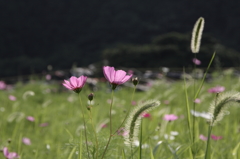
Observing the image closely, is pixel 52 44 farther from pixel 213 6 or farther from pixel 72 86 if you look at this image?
pixel 72 86

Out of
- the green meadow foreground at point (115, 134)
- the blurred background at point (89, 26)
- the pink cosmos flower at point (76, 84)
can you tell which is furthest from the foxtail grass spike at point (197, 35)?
the blurred background at point (89, 26)

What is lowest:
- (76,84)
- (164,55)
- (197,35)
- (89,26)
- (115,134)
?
A: (115,134)

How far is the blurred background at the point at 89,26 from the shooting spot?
914 inches

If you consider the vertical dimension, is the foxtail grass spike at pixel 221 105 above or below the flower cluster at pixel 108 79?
below

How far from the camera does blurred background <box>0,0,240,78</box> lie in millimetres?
23219

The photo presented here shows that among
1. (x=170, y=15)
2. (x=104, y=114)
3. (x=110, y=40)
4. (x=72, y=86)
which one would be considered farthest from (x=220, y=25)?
(x=72, y=86)

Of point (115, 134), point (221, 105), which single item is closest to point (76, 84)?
point (115, 134)

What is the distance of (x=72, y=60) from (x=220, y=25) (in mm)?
10872

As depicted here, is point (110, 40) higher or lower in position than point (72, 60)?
higher

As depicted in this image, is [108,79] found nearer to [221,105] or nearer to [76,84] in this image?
[76,84]

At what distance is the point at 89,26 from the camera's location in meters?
26.4

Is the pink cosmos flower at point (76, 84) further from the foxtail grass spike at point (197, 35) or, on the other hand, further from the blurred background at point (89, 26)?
the blurred background at point (89, 26)

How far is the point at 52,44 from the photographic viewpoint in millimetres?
25375

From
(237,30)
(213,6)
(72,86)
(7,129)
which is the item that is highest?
(213,6)
